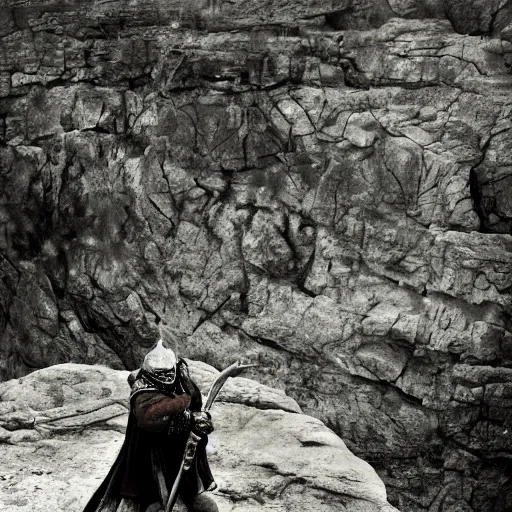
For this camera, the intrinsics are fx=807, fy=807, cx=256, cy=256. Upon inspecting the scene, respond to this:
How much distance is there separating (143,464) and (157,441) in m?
0.21

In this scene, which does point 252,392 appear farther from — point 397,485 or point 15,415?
point 397,485

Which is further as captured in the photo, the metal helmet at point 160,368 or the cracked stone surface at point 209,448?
the cracked stone surface at point 209,448

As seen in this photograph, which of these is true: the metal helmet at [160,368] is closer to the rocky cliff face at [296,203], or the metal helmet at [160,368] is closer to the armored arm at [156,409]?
the armored arm at [156,409]

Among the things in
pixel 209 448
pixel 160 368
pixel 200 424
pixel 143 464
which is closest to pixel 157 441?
pixel 143 464

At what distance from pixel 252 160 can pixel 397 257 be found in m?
2.97

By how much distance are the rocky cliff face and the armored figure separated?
7.81 meters

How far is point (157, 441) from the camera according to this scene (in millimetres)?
5406

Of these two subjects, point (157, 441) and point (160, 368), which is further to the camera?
point (157, 441)

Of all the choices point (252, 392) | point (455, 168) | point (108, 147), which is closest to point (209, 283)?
point (108, 147)

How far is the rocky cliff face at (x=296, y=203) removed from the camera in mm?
12703

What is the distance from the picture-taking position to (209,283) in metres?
14.1

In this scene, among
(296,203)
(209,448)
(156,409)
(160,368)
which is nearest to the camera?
(156,409)

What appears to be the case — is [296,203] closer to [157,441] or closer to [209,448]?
[209,448]

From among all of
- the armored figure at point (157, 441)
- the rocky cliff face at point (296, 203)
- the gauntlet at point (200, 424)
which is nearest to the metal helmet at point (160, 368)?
the armored figure at point (157, 441)
